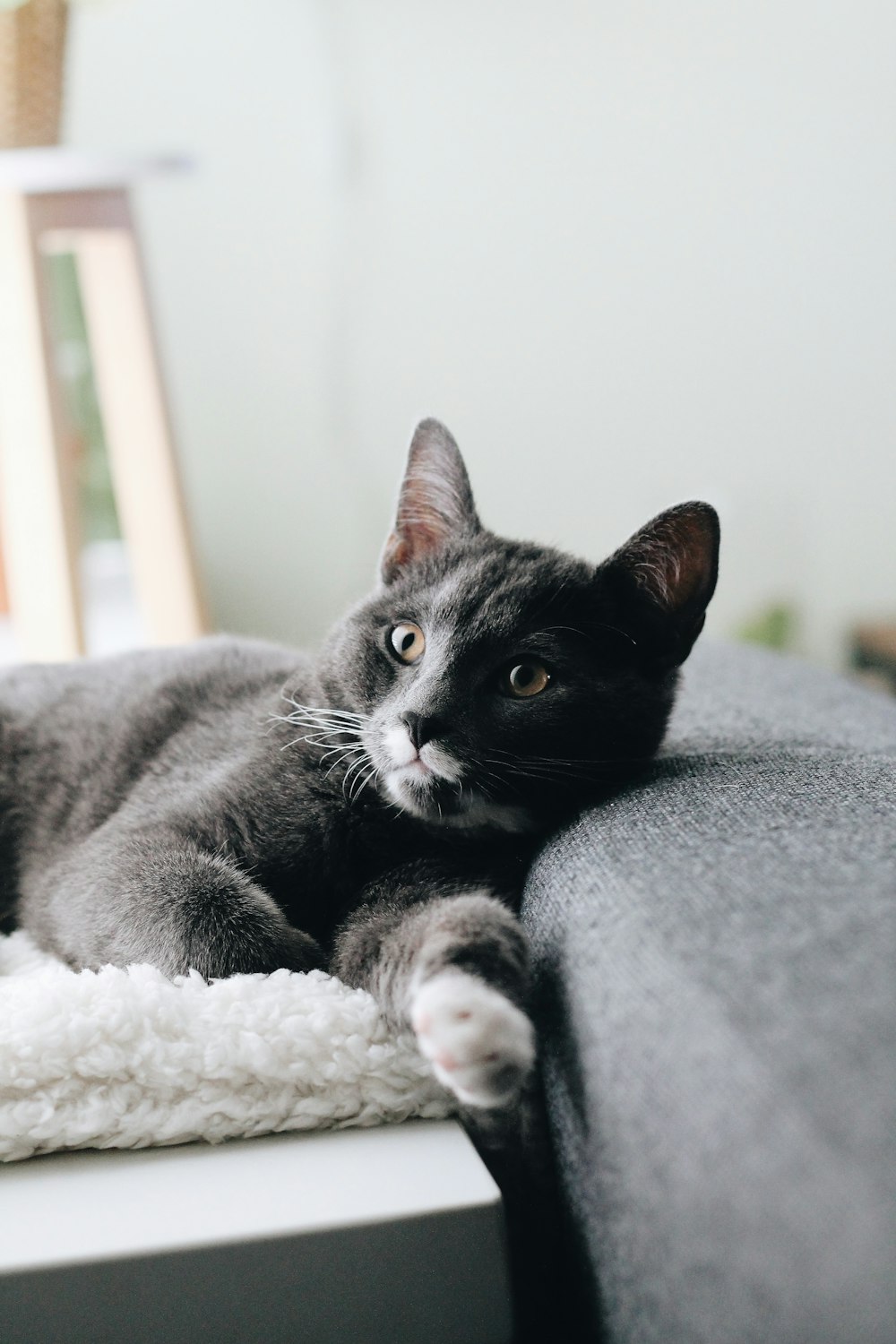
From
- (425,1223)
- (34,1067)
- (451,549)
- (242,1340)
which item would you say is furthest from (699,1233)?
(451,549)

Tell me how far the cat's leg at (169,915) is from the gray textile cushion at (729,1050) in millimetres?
214

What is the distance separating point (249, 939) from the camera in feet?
2.72

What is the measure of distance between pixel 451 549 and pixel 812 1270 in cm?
70

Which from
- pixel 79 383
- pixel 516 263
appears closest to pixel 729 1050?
pixel 79 383

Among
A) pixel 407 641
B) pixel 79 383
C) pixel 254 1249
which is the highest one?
pixel 79 383

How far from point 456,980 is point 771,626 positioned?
230 cm

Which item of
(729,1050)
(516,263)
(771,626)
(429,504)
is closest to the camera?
(729,1050)

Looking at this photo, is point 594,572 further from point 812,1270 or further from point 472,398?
point 472,398

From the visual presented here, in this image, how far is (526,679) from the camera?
0.88 m

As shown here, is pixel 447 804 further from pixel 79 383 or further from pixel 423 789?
pixel 79 383

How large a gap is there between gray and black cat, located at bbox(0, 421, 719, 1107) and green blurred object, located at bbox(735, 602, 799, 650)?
6.28 feet

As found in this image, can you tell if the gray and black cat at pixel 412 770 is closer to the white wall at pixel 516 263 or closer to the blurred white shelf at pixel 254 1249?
the blurred white shelf at pixel 254 1249

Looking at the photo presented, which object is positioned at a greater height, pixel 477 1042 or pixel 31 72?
pixel 31 72

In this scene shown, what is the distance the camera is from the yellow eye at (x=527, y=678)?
0.88 m
